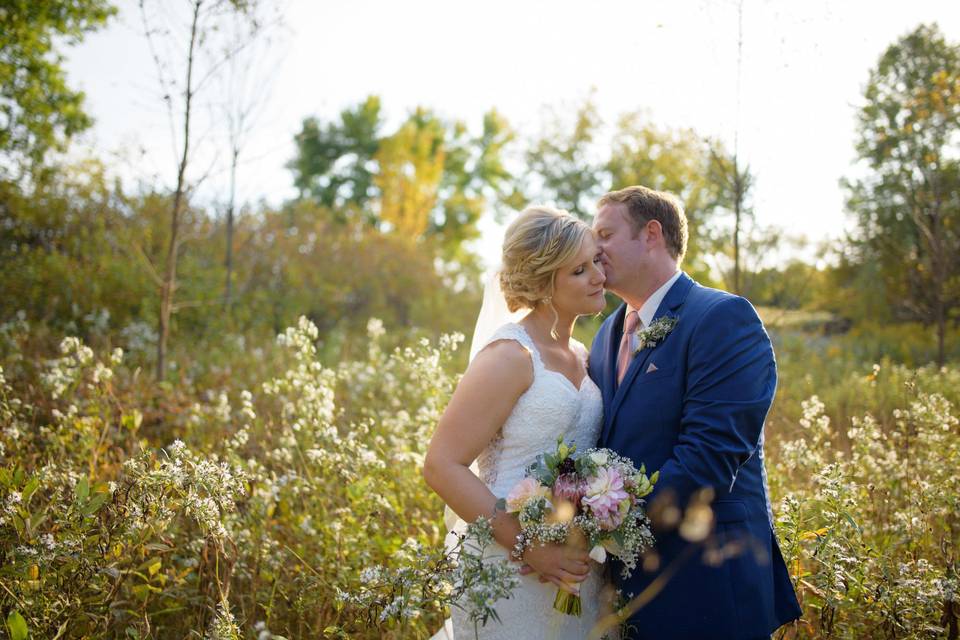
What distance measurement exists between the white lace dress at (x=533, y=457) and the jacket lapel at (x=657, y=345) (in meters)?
0.18

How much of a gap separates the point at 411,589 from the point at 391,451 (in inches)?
99.7

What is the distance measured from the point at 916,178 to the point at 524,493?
1328 cm

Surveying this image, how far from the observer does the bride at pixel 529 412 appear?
10.2 feet

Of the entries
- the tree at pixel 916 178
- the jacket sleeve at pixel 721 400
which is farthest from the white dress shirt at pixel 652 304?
the tree at pixel 916 178

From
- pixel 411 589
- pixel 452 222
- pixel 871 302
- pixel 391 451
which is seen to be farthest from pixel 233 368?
pixel 452 222

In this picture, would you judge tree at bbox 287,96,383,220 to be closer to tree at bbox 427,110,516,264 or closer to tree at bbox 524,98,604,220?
tree at bbox 427,110,516,264

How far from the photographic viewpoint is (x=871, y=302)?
66.7 ft

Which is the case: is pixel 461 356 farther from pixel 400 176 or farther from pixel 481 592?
pixel 400 176

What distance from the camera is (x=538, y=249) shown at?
3.50 metres

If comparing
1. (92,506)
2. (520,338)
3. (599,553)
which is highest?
(520,338)

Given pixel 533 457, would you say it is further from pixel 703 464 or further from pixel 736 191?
pixel 736 191

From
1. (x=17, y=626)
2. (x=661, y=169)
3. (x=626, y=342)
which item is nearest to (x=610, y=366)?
(x=626, y=342)

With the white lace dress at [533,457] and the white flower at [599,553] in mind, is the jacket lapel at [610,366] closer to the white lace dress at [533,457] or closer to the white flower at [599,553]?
the white lace dress at [533,457]

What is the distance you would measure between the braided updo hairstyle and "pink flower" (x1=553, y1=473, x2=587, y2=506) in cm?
110
